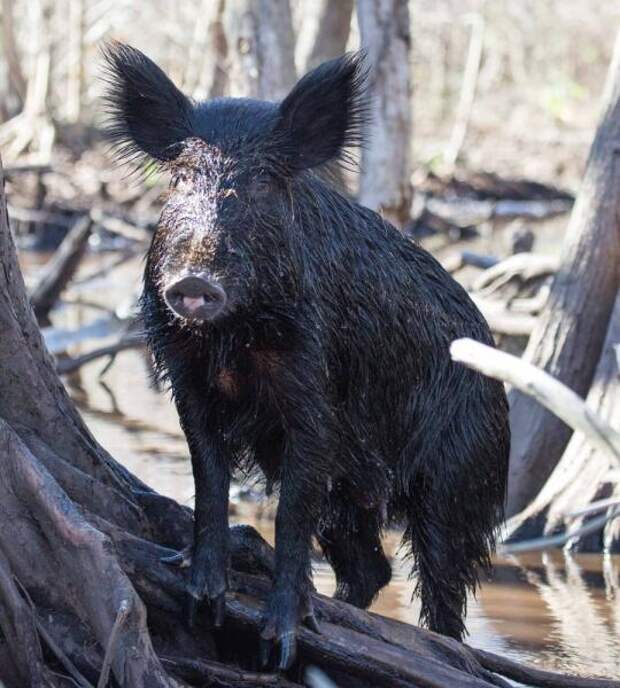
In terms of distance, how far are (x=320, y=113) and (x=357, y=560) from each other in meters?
1.85

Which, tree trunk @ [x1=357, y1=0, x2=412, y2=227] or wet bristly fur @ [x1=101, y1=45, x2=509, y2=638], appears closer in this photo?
wet bristly fur @ [x1=101, y1=45, x2=509, y2=638]

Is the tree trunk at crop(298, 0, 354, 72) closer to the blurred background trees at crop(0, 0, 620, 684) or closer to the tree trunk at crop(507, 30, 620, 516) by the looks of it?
the blurred background trees at crop(0, 0, 620, 684)

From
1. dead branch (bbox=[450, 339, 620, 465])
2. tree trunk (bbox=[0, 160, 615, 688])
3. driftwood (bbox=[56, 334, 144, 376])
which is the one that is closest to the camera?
dead branch (bbox=[450, 339, 620, 465])

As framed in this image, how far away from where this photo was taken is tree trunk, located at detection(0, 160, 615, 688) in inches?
150

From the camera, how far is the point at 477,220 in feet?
78.9

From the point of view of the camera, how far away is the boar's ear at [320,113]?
172 inches

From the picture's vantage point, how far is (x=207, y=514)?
438 centimetres

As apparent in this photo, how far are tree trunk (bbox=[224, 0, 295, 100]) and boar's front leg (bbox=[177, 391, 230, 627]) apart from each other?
23.1 ft

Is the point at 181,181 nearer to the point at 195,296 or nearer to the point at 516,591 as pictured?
the point at 195,296

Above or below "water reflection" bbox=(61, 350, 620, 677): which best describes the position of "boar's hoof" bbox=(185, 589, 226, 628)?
above

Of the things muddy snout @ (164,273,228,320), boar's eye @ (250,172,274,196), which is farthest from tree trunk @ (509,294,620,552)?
muddy snout @ (164,273,228,320)

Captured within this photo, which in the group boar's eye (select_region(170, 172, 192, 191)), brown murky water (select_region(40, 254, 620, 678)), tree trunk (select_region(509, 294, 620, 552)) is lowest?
brown murky water (select_region(40, 254, 620, 678))

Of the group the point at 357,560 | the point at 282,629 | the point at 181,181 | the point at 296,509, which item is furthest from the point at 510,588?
the point at 181,181

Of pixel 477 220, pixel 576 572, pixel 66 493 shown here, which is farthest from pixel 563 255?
pixel 477 220
